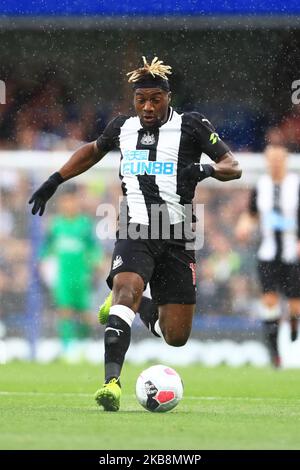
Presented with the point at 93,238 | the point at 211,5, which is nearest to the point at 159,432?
Answer: the point at 93,238

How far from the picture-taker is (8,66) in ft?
57.2

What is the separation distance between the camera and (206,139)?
7336mm

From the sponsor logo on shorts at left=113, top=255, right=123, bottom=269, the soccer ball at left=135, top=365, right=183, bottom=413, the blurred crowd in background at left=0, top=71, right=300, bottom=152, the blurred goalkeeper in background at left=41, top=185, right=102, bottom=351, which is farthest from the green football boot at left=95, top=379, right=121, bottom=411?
the blurred crowd in background at left=0, top=71, right=300, bottom=152

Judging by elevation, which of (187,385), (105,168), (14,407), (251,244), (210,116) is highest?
(210,116)

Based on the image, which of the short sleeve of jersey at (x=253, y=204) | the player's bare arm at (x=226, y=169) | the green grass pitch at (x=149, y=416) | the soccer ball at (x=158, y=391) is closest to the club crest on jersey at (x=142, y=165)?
the player's bare arm at (x=226, y=169)

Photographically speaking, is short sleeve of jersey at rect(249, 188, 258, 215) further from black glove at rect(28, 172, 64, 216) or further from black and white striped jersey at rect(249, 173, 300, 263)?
black glove at rect(28, 172, 64, 216)

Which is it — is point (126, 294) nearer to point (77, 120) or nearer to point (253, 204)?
point (253, 204)

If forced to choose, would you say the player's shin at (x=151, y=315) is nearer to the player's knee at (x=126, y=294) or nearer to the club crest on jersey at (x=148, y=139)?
the player's knee at (x=126, y=294)

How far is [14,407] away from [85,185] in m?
6.82

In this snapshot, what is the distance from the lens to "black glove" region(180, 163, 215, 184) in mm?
7000

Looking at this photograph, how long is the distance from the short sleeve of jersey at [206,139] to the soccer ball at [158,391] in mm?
1337

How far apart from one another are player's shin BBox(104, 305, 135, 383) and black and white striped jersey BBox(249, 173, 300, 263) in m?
4.80

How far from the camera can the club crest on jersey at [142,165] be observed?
7.33 metres
